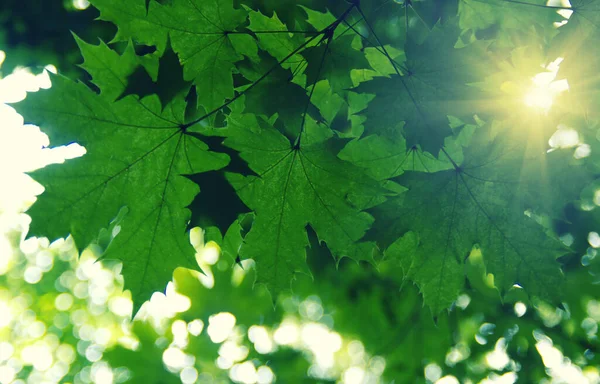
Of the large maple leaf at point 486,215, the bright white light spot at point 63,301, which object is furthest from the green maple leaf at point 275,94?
the bright white light spot at point 63,301

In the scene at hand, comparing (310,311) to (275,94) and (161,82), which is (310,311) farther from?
(161,82)

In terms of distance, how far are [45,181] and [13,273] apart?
46.5ft

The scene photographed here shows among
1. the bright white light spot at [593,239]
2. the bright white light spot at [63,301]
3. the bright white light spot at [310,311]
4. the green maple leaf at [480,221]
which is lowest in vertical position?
the bright white light spot at [63,301]

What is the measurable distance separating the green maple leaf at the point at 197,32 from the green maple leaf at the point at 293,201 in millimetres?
221

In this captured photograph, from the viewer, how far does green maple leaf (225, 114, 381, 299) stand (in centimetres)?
190

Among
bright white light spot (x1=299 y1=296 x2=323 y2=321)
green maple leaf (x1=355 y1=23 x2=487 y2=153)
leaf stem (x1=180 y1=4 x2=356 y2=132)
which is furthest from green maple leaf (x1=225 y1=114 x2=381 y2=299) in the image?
bright white light spot (x1=299 y1=296 x2=323 y2=321)

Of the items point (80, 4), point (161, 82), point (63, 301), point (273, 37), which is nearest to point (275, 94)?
point (273, 37)

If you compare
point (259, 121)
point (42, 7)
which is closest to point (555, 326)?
point (259, 121)

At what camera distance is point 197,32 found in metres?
1.96

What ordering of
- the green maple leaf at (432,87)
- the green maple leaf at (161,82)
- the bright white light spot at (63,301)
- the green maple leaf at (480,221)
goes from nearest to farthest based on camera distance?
the green maple leaf at (161,82)
the green maple leaf at (432,87)
the green maple leaf at (480,221)
the bright white light spot at (63,301)

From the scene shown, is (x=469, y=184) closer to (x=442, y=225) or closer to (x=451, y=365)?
(x=442, y=225)

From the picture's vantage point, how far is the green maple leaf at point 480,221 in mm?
1907

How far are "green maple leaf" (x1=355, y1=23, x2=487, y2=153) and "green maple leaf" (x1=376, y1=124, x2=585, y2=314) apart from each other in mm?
195

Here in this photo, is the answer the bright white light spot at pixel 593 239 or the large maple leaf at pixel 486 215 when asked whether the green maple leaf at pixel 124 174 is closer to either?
the large maple leaf at pixel 486 215
